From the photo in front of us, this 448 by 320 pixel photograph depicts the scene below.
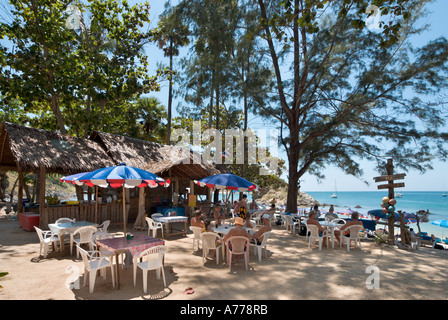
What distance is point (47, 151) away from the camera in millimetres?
10117

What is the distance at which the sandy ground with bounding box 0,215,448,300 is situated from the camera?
4.23 metres

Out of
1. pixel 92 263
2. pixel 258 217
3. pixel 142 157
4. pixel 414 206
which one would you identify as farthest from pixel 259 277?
pixel 414 206

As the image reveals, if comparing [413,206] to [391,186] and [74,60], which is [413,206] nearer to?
[391,186]

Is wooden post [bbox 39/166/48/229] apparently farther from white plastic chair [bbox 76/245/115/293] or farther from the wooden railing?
white plastic chair [bbox 76/245/115/293]

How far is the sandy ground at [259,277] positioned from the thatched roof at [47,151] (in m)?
3.15

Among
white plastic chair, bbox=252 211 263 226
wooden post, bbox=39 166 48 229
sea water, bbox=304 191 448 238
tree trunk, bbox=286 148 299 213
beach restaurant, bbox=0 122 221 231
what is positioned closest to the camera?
wooden post, bbox=39 166 48 229

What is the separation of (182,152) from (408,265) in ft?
41.9

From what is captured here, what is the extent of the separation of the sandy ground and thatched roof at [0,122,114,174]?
3154 millimetres

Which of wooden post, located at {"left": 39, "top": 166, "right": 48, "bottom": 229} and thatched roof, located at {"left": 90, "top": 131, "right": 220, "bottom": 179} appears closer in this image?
wooden post, located at {"left": 39, "top": 166, "right": 48, "bottom": 229}

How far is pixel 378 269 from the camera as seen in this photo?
5.73 meters

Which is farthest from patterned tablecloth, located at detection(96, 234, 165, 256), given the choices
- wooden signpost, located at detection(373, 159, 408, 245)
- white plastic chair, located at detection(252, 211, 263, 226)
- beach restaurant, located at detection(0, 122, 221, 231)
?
wooden signpost, located at detection(373, 159, 408, 245)

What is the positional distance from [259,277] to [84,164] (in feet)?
29.2

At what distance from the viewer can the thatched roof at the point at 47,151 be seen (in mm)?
9266
